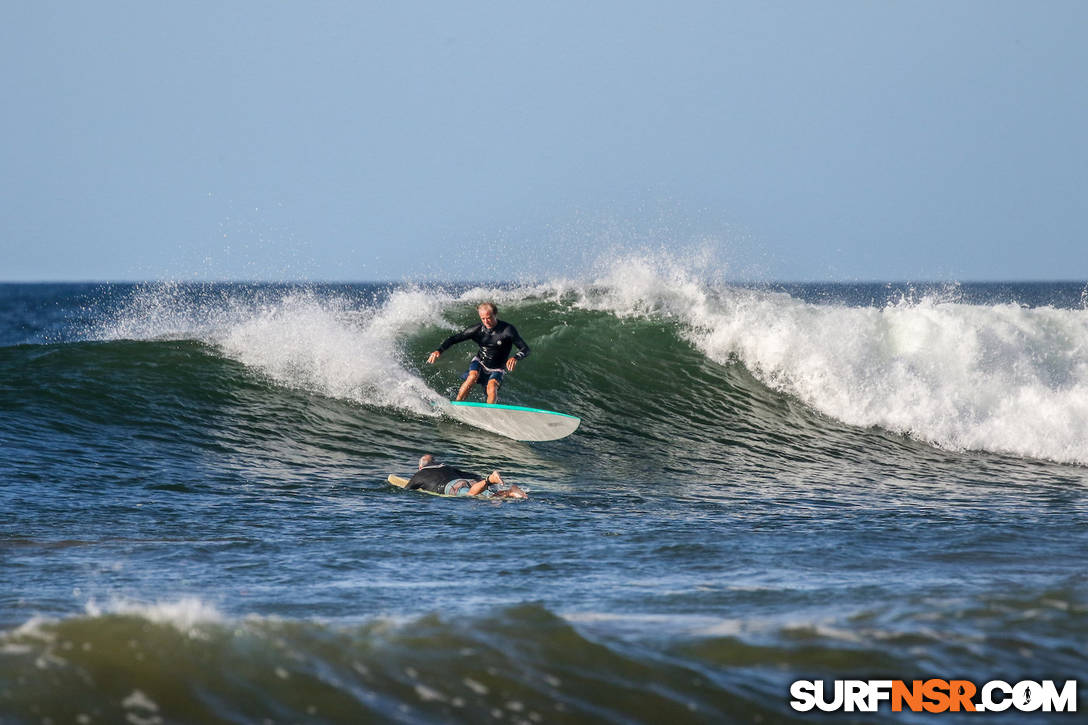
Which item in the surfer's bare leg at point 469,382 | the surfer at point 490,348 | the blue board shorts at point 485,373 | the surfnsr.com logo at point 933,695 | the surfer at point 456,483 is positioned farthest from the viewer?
the surfer's bare leg at point 469,382

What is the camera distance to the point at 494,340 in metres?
12.8

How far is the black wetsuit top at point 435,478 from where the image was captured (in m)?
9.70

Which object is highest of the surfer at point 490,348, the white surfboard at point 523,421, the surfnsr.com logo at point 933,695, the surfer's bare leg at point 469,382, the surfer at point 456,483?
the surfer at point 490,348

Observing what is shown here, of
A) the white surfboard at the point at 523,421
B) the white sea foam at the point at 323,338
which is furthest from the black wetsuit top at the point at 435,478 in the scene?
the white sea foam at the point at 323,338

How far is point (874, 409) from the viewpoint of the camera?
48.4 ft

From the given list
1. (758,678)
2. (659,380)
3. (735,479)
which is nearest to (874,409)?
(659,380)

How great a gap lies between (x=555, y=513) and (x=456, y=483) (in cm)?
129

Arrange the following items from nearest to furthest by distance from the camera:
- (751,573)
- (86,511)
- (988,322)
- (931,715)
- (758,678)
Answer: (931,715) < (758,678) < (751,573) < (86,511) < (988,322)

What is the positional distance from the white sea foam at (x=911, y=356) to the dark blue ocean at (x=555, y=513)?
0.19 ft

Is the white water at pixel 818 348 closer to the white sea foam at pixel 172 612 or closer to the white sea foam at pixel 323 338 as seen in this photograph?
the white sea foam at pixel 323 338

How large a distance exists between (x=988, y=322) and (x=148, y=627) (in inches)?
636

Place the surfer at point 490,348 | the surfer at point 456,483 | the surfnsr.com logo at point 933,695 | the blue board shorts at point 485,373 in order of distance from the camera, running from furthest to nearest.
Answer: the blue board shorts at point 485,373 → the surfer at point 490,348 → the surfer at point 456,483 → the surfnsr.com logo at point 933,695

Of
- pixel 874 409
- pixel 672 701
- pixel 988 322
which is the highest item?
pixel 988 322

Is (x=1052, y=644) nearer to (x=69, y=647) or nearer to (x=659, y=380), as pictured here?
(x=69, y=647)
